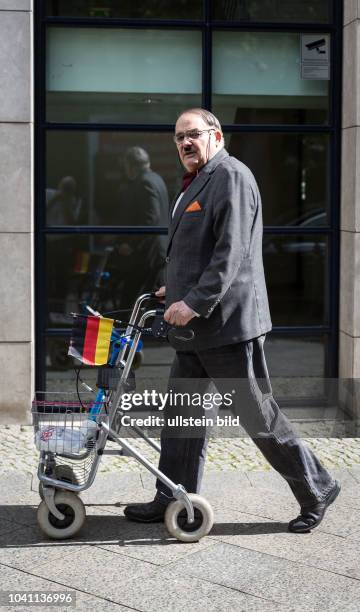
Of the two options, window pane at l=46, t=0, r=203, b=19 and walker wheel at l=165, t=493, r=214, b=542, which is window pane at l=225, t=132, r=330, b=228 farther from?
walker wheel at l=165, t=493, r=214, b=542

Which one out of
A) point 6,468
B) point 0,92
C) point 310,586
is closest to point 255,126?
point 0,92

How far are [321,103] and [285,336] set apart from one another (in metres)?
1.76

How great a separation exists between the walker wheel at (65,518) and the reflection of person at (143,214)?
3.18m

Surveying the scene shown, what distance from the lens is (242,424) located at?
202 inches

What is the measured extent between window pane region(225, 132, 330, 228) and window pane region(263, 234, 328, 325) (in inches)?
5.7

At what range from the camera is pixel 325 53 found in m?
7.75

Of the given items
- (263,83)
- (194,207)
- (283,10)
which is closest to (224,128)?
(263,83)

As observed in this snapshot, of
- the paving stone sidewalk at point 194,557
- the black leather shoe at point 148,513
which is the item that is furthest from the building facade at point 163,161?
the black leather shoe at point 148,513

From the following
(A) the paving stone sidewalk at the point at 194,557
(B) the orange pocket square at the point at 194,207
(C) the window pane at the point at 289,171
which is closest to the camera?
(A) the paving stone sidewalk at the point at 194,557

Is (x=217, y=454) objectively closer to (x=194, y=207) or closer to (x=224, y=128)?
(x=194, y=207)

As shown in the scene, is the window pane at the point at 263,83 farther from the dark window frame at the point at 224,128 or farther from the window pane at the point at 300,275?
the window pane at the point at 300,275

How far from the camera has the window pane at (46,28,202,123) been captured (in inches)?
301

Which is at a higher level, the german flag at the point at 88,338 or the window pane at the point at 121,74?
the window pane at the point at 121,74

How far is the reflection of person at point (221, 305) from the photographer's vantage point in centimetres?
483
